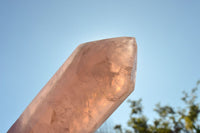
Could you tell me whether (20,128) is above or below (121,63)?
below

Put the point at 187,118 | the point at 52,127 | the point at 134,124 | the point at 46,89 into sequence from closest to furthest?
the point at 52,127
the point at 46,89
the point at 187,118
the point at 134,124

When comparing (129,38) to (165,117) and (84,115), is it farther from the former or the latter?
(165,117)

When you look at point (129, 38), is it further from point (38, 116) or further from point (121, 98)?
point (38, 116)

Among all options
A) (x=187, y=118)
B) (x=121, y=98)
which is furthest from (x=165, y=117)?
(x=121, y=98)

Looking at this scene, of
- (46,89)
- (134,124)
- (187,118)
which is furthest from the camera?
(134,124)

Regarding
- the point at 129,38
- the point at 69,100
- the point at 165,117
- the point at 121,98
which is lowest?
the point at 165,117

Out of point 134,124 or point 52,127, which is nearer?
point 52,127

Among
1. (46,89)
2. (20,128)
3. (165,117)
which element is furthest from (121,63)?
(165,117)
